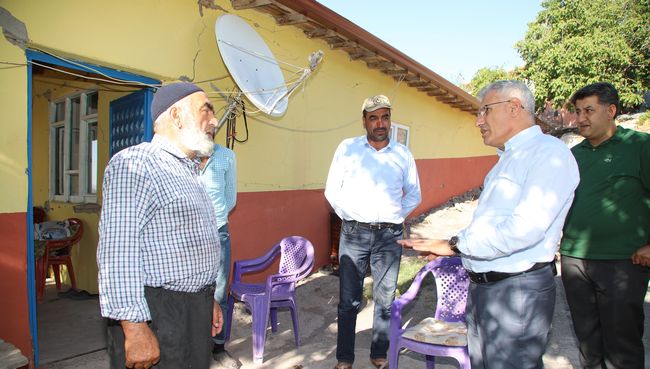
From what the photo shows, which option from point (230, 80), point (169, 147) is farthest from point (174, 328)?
point (230, 80)

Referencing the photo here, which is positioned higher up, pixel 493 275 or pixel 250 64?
pixel 250 64

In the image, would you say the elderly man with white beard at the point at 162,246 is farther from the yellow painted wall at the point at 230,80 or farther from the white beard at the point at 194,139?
the yellow painted wall at the point at 230,80

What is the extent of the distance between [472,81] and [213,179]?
20.4 metres

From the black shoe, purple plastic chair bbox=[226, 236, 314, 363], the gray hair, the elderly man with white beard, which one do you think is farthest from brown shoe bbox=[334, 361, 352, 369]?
the gray hair

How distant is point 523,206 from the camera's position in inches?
70.7

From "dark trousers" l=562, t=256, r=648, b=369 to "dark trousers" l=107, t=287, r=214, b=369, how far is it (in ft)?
7.53

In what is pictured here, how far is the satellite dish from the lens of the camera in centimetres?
398

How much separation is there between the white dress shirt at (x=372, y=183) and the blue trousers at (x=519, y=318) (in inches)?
53.8

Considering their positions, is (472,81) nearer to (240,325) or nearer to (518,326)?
(240,325)

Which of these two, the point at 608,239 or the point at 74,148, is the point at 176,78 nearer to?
the point at 74,148

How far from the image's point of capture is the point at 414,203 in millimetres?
3500

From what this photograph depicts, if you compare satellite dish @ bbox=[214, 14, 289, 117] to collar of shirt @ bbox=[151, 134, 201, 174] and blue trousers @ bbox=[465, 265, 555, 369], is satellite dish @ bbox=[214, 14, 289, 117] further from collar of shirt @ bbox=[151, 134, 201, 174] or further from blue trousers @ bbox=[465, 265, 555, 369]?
Result: blue trousers @ bbox=[465, 265, 555, 369]

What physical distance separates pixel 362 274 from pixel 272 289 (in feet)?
3.18

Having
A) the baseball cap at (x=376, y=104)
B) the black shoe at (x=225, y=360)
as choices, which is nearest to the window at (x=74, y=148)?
the black shoe at (x=225, y=360)
